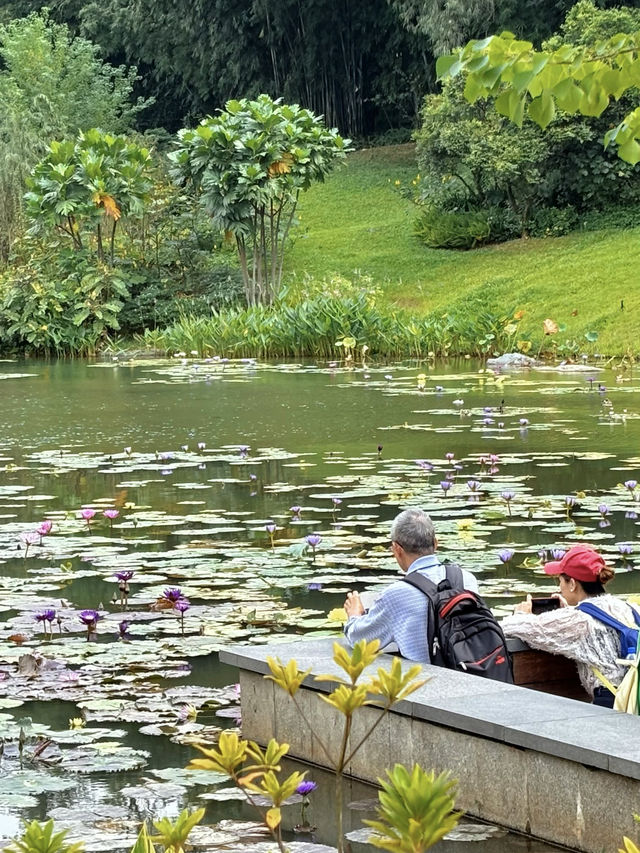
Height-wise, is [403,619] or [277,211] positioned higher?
[277,211]

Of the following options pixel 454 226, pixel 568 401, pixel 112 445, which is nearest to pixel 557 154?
pixel 454 226

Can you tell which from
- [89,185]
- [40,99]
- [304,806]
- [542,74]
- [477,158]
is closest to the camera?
[304,806]

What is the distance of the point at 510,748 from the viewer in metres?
3.81

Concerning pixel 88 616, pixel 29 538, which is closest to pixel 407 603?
pixel 88 616

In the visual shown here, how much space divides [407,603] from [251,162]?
23207 millimetres

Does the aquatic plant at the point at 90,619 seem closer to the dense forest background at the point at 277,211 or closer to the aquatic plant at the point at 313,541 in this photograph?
the aquatic plant at the point at 313,541

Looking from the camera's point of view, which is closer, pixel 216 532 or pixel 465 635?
pixel 465 635

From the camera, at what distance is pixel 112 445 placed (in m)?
12.9

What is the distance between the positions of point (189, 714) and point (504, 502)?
178 inches

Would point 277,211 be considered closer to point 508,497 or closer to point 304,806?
point 508,497

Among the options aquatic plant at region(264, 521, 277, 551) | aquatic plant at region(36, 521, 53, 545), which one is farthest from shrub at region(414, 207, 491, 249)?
aquatic plant at region(36, 521, 53, 545)

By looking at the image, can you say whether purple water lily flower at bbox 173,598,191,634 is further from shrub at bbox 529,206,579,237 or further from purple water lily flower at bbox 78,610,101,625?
shrub at bbox 529,206,579,237

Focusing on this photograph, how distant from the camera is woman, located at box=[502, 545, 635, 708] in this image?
4496 mm

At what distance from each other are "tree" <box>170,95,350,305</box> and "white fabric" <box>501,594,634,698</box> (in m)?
22.8
